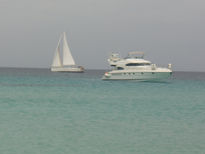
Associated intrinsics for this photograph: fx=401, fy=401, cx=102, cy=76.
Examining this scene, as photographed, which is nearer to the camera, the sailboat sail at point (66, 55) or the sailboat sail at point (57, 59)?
the sailboat sail at point (66, 55)

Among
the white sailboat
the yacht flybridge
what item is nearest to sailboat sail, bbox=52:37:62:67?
the white sailboat

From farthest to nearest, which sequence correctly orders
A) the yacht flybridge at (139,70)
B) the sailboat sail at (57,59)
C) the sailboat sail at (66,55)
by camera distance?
the sailboat sail at (57,59)
the sailboat sail at (66,55)
the yacht flybridge at (139,70)

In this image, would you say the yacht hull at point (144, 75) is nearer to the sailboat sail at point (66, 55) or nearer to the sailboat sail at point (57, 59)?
the sailboat sail at point (66, 55)

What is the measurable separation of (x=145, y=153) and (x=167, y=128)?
5.51m

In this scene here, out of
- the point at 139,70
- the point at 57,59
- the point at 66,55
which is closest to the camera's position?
the point at 139,70

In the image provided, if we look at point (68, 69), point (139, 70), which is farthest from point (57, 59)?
point (139, 70)

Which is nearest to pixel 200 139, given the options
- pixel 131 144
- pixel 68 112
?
pixel 131 144

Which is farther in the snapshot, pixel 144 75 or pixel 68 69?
pixel 68 69

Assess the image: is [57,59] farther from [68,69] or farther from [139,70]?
[139,70]

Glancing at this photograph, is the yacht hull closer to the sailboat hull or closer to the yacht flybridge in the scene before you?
the yacht flybridge

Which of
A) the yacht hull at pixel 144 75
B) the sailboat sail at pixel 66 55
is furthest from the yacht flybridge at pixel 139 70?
the sailboat sail at pixel 66 55

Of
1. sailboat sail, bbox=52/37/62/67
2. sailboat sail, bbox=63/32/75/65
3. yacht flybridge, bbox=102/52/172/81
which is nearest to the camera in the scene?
yacht flybridge, bbox=102/52/172/81

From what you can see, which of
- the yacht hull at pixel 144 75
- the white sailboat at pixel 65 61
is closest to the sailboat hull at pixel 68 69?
the white sailboat at pixel 65 61

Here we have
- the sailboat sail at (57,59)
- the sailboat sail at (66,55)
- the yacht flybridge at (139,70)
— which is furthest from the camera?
the sailboat sail at (57,59)
